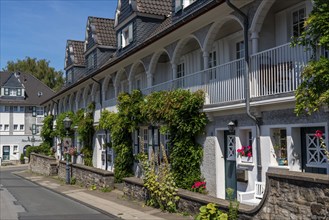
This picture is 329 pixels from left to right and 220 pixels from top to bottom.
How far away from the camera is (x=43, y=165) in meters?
32.5

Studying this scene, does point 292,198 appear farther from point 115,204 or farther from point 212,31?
point 115,204

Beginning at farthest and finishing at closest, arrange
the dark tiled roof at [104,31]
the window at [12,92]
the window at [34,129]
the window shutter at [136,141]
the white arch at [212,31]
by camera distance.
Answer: the window at [12,92], the window at [34,129], the dark tiled roof at [104,31], the window shutter at [136,141], the white arch at [212,31]

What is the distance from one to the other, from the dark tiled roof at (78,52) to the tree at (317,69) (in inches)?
1230

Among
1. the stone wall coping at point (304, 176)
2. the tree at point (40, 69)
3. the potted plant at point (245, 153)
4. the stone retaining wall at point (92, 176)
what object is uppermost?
the tree at point (40, 69)

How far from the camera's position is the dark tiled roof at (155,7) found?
880 inches

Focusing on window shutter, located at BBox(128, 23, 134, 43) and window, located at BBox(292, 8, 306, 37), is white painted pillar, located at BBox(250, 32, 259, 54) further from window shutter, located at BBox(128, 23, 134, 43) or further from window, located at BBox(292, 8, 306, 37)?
window shutter, located at BBox(128, 23, 134, 43)

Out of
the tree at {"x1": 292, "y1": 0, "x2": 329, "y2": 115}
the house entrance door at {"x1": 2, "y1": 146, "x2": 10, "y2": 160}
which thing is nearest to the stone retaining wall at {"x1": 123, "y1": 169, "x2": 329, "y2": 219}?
the tree at {"x1": 292, "y1": 0, "x2": 329, "y2": 115}

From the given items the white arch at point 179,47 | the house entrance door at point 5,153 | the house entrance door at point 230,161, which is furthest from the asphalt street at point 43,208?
the house entrance door at point 5,153

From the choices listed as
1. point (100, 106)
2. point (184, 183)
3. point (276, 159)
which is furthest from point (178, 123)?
point (100, 106)

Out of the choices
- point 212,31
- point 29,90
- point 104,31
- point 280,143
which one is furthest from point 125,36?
point 29,90

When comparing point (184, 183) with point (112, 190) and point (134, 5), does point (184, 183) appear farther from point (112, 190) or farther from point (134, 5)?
point (134, 5)

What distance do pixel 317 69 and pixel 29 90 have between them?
6265 centimetres

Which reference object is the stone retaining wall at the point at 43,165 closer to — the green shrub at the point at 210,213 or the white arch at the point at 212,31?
the white arch at the point at 212,31

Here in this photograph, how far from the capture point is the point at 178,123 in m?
14.1
